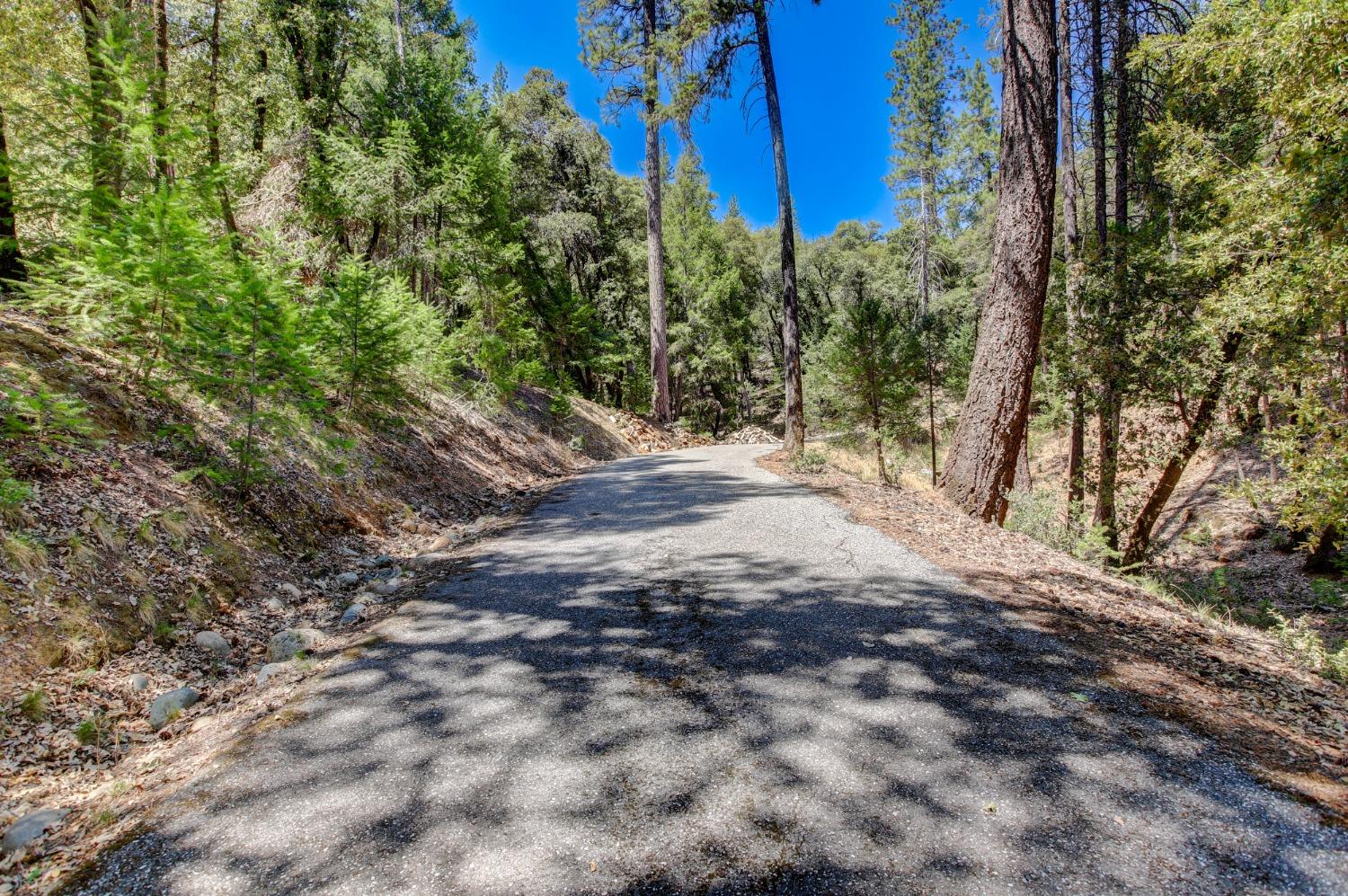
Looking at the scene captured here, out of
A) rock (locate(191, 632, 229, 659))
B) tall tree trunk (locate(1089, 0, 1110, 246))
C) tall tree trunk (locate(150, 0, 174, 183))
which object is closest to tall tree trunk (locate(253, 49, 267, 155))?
tall tree trunk (locate(150, 0, 174, 183))

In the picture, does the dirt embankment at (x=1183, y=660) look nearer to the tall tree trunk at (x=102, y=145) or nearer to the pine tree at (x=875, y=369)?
the tall tree trunk at (x=102, y=145)

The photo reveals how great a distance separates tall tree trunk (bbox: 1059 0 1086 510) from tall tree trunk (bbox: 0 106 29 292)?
11.7m

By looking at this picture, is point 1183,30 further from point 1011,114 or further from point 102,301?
point 102,301

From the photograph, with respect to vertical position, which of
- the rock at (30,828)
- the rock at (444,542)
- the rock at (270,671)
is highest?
the rock at (444,542)

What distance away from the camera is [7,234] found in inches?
168

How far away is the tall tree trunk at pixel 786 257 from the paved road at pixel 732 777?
835 cm

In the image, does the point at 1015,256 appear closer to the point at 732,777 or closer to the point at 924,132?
the point at 732,777

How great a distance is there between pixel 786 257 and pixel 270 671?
1087cm

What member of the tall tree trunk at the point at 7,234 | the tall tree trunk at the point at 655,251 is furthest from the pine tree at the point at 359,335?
the tall tree trunk at the point at 655,251

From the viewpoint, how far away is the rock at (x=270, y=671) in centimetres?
271

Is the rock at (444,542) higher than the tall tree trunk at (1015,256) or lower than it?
lower

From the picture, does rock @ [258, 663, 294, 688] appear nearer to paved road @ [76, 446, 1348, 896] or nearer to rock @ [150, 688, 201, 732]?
rock @ [150, 688, 201, 732]

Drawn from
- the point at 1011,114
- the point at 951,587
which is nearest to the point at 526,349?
the point at 1011,114

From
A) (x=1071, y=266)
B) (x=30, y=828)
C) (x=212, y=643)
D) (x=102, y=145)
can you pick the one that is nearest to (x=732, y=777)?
(x=30, y=828)
